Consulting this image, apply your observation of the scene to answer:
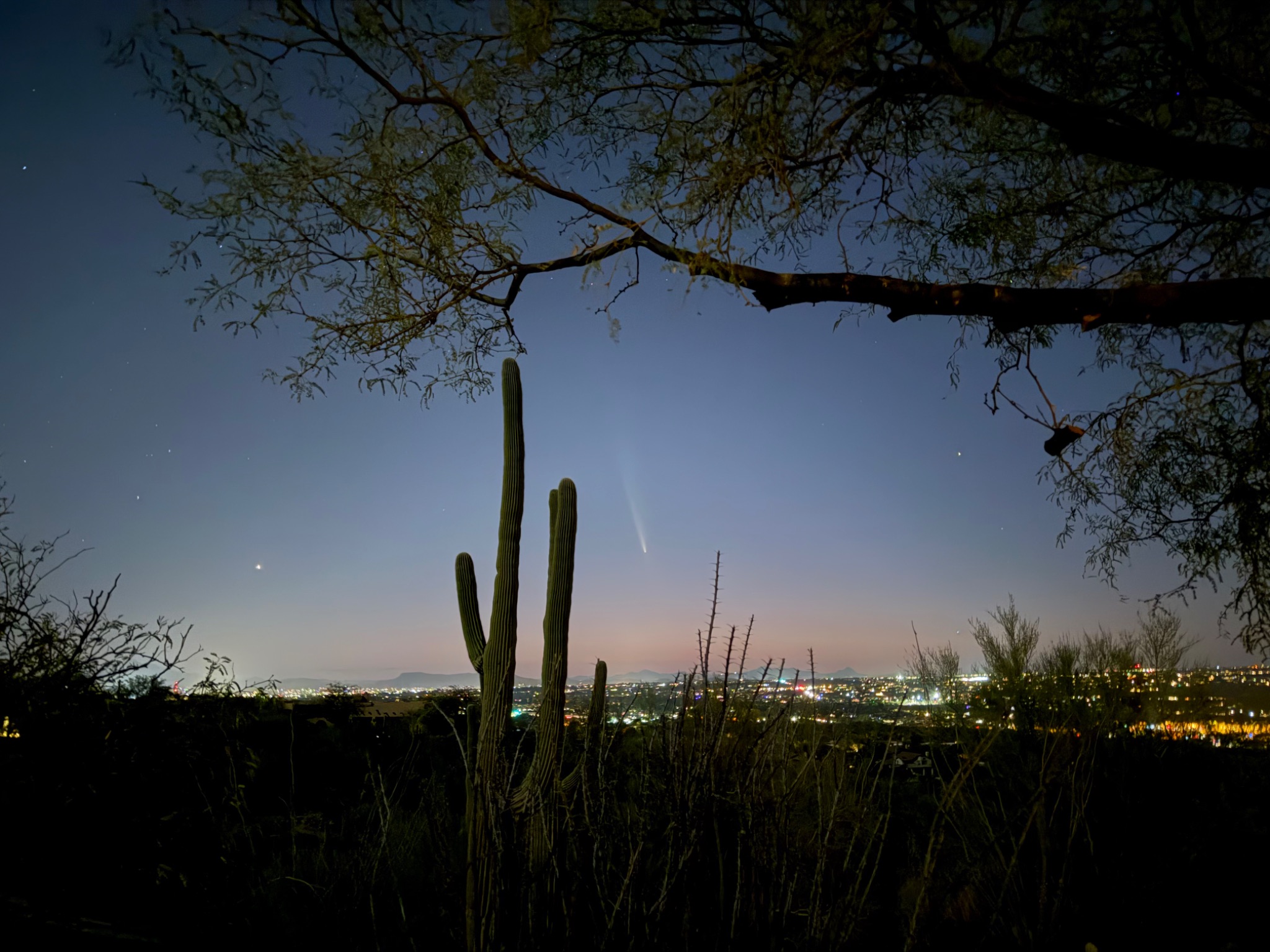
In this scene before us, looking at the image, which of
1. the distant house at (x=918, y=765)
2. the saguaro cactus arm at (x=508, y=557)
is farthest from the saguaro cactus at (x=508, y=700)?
the distant house at (x=918, y=765)

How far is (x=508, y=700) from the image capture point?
428 cm

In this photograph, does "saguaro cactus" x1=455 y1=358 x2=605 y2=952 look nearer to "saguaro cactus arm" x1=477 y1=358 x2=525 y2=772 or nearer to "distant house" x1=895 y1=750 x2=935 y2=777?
"saguaro cactus arm" x1=477 y1=358 x2=525 y2=772

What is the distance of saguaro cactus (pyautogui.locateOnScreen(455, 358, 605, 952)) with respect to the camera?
2.25m

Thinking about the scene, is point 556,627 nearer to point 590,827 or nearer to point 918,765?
point 590,827

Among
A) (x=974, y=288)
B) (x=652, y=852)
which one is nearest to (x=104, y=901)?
(x=652, y=852)

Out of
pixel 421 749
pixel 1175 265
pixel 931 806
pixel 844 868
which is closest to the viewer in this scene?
pixel 844 868

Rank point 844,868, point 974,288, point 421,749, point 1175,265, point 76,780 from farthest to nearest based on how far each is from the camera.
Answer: point 421,749 → point 1175,265 → point 76,780 → point 974,288 → point 844,868

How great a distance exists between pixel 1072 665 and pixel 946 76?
953 cm

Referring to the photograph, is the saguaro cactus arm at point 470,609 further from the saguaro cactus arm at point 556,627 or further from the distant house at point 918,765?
the distant house at point 918,765

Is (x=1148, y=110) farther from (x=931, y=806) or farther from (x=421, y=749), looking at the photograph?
(x=421, y=749)

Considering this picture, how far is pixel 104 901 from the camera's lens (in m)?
4.00

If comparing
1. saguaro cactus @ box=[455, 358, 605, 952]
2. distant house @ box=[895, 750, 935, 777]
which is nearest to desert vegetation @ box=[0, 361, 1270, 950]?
saguaro cactus @ box=[455, 358, 605, 952]

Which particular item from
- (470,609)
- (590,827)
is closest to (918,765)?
(470,609)

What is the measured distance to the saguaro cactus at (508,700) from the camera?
2.25 m
